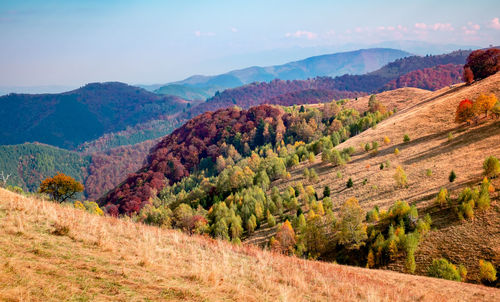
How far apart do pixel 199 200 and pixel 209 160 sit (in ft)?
306

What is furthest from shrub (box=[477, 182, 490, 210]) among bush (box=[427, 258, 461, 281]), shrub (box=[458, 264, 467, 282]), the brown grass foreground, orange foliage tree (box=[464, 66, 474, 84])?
orange foliage tree (box=[464, 66, 474, 84])

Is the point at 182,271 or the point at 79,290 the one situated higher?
the point at 79,290

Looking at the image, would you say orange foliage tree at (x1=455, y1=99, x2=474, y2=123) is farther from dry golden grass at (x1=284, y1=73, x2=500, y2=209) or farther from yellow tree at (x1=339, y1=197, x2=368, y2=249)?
yellow tree at (x1=339, y1=197, x2=368, y2=249)

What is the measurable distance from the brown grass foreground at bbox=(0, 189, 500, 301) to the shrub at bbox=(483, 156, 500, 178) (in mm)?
23038

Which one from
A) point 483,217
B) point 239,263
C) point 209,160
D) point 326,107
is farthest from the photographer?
point 209,160

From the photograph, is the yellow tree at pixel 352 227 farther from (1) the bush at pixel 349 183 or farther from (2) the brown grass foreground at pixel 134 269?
(2) the brown grass foreground at pixel 134 269

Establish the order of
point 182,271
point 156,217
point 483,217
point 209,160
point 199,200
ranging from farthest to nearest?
point 209,160
point 199,200
point 156,217
point 483,217
point 182,271

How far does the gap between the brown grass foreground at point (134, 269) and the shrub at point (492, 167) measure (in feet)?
75.6

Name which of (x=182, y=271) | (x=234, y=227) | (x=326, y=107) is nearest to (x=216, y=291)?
(x=182, y=271)

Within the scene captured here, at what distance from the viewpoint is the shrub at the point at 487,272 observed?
21886 mm

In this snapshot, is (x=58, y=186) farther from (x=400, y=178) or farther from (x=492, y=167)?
(x=492, y=167)

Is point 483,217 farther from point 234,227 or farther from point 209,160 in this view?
point 209,160

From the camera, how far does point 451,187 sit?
35.9 m

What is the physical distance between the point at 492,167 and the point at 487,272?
56.0 ft
